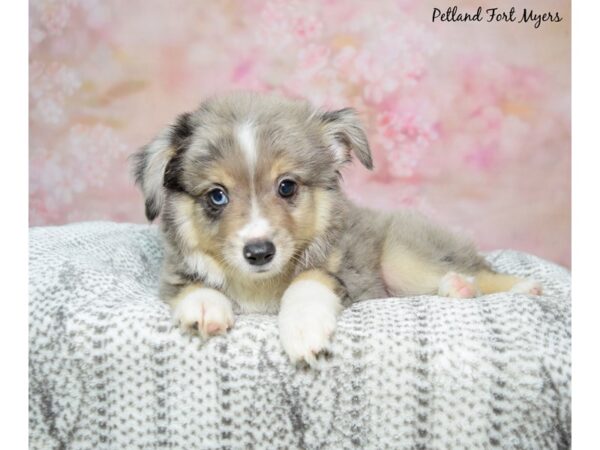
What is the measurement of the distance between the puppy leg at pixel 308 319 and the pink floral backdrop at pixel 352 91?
1049 mm

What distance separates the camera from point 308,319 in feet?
6.68

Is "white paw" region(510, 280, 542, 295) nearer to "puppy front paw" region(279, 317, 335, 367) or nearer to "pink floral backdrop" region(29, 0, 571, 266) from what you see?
"pink floral backdrop" region(29, 0, 571, 266)

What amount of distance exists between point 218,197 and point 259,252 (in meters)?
0.35

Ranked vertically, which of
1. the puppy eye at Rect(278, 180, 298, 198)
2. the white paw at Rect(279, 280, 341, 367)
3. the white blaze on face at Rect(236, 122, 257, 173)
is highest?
the white blaze on face at Rect(236, 122, 257, 173)

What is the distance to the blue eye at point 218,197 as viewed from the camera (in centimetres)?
248

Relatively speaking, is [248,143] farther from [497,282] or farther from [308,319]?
[497,282]

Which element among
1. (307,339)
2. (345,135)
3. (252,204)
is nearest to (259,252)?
(252,204)

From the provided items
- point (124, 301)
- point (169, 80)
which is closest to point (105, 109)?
point (169, 80)

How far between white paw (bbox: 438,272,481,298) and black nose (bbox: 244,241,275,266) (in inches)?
33.1

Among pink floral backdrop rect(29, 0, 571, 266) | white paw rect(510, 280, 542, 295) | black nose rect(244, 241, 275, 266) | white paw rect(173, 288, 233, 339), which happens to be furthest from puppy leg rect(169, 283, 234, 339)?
white paw rect(510, 280, 542, 295)

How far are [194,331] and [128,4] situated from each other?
1.63 m

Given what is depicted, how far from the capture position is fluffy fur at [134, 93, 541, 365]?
2.36 meters

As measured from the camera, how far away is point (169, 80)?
11.2ft
